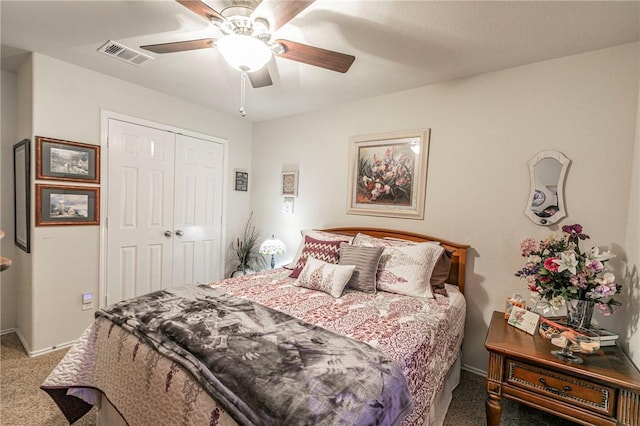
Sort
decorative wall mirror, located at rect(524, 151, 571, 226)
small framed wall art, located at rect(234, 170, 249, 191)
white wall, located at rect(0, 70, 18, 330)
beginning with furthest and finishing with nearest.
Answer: small framed wall art, located at rect(234, 170, 249, 191) < white wall, located at rect(0, 70, 18, 330) < decorative wall mirror, located at rect(524, 151, 571, 226)

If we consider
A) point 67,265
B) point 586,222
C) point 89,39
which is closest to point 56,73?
point 89,39

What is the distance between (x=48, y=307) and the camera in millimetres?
2518

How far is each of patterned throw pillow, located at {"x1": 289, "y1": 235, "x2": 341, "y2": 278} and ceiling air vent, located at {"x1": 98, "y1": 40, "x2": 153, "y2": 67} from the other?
6.91ft

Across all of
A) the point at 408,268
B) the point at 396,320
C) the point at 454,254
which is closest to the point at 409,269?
the point at 408,268

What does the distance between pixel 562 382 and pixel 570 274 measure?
587 millimetres

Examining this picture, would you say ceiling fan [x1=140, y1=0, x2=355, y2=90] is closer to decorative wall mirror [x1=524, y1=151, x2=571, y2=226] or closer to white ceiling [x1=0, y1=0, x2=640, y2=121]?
white ceiling [x1=0, y1=0, x2=640, y2=121]

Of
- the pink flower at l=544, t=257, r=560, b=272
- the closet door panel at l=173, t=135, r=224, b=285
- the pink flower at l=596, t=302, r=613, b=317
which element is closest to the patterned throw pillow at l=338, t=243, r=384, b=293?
the pink flower at l=544, t=257, r=560, b=272

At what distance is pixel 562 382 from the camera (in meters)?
1.48

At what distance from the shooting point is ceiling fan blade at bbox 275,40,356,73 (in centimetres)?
166

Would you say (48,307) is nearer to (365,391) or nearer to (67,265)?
(67,265)

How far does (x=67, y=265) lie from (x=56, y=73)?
1.68 m

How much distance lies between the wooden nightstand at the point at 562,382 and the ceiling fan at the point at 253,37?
1.93 metres

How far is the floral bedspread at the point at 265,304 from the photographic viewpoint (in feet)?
3.90

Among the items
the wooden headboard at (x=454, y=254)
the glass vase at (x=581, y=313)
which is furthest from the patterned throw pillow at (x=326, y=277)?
the glass vase at (x=581, y=313)
